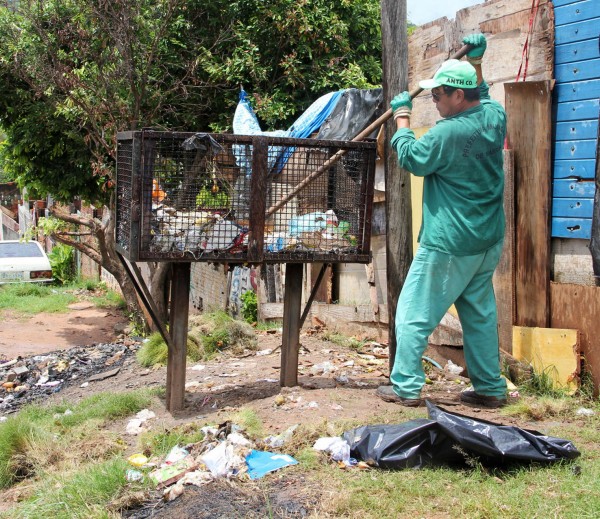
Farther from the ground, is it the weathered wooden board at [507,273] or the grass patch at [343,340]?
the weathered wooden board at [507,273]

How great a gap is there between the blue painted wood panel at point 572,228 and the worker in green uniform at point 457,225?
775mm

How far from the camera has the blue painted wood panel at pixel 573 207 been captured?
18.1ft

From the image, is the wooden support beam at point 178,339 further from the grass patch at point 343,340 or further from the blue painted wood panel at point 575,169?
the blue painted wood panel at point 575,169

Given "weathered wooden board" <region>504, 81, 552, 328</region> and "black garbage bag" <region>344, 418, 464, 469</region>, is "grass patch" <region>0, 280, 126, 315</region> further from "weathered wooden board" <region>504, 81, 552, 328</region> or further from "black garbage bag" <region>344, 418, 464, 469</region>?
"black garbage bag" <region>344, 418, 464, 469</region>

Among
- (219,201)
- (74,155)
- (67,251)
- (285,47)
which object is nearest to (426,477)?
(219,201)

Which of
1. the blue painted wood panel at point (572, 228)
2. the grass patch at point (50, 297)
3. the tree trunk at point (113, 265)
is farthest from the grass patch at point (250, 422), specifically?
the grass patch at point (50, 297)

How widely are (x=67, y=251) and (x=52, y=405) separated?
14333mm

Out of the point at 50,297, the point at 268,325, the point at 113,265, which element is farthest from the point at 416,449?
the point at 50,297

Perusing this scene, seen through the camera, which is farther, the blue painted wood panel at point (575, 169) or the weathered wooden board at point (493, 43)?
the weathered wooden board at point (493, 43)

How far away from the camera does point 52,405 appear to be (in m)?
6.96

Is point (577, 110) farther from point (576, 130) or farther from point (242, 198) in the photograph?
point (242, 198)

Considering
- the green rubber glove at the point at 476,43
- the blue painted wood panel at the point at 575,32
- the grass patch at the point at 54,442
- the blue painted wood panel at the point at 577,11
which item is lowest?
the grass patch at the point at 54,442

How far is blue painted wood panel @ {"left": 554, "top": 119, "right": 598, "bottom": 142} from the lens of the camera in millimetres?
A: 5473

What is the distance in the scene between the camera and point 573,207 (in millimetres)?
5613
